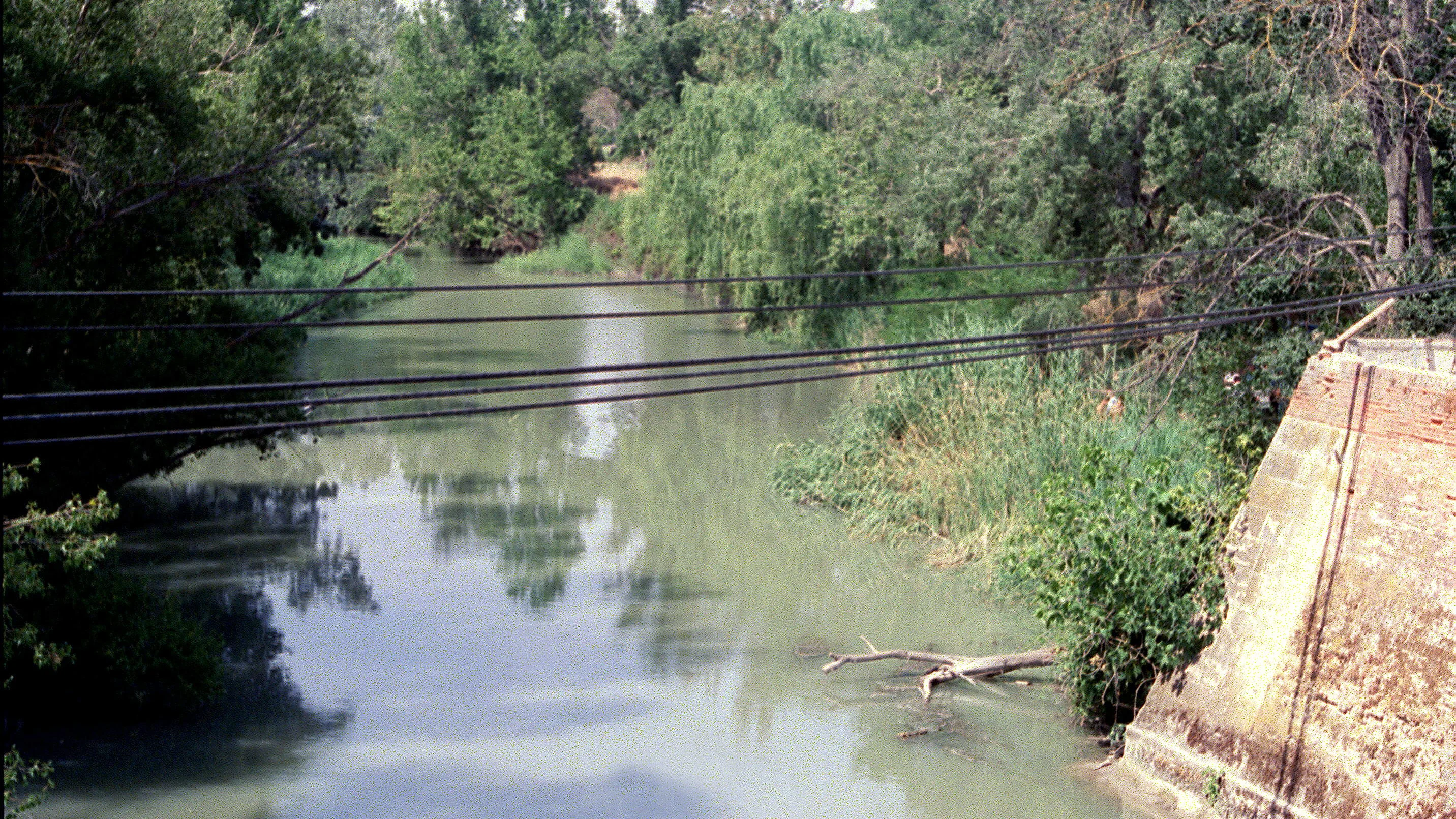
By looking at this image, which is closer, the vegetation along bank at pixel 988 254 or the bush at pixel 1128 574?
the bush at pixel 1128 574

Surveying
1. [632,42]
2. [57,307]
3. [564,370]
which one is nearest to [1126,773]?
[564,370]

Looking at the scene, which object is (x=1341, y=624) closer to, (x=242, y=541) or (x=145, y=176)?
(x=145, y=176)

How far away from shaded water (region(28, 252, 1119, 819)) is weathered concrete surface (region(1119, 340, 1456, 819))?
119 centimetres

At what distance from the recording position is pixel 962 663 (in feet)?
37.6

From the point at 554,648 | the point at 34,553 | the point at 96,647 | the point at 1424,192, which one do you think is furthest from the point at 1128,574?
the point at 34,553

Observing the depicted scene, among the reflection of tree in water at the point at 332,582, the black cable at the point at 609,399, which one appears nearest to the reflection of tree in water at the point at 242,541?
the reflection of tree in water at the point at 332,582

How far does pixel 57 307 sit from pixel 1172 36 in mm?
11623

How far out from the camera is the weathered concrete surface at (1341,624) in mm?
7980

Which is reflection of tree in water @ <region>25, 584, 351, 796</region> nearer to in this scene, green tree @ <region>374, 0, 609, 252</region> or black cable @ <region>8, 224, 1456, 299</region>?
black cable @ <region>8, 224, 1456, 299</region>

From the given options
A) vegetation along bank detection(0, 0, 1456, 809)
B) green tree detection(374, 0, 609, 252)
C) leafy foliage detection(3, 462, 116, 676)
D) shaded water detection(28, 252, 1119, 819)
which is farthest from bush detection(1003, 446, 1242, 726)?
green tree detection(374, 0, 609, 252)

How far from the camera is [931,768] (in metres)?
10.2

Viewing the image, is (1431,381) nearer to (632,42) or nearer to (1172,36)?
(1172,36)

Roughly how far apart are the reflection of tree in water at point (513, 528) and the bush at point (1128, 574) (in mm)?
6005

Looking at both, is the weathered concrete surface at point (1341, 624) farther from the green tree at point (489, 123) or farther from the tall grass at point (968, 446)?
the green tree at point (489, 123)
